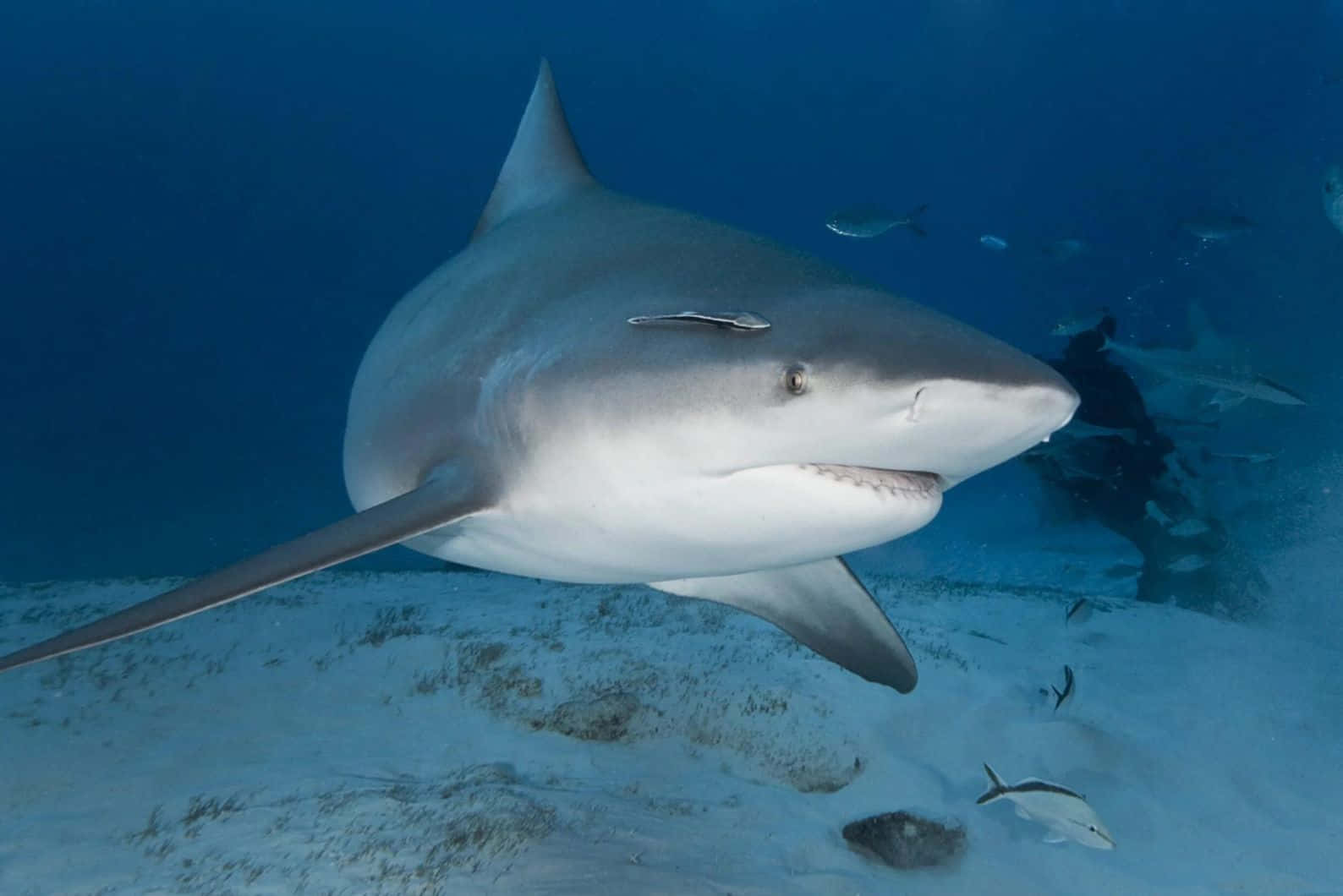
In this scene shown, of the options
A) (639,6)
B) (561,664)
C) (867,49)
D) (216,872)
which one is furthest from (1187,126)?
(216,872)

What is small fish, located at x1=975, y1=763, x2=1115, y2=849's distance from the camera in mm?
3590

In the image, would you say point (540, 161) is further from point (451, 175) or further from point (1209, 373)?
point (451, 175)

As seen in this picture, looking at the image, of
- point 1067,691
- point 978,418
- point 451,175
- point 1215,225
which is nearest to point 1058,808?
point 1067,691

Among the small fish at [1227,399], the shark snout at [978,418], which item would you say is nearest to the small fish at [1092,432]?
the small fish at [1227,399]

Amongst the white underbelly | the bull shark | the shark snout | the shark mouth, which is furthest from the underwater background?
the shark snout

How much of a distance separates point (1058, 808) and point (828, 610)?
5.25 ft

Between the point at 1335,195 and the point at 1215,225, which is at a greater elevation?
the point at 1215,225

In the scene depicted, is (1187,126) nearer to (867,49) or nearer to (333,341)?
(867,49)

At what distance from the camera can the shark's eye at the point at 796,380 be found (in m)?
1.57

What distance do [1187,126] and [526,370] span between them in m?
A: 52.3

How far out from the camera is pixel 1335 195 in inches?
362

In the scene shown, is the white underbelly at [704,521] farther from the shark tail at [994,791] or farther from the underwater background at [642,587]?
the shark tail at [994,791]

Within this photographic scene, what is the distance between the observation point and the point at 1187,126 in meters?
42.0

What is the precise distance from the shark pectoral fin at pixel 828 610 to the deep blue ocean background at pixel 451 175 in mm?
19586
